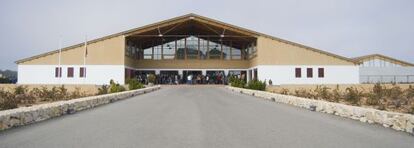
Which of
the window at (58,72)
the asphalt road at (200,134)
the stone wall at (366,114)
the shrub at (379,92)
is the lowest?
the asphalt road at (200,134)

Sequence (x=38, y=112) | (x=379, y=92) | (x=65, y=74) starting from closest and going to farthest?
1. (x=38, y=112)
2. (x=379, y=92)
3. (x=65, y=74)

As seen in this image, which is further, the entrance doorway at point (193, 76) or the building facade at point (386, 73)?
the building facade at point (386, 73)

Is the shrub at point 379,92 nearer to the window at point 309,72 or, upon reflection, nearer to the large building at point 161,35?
the large building at point 161,35

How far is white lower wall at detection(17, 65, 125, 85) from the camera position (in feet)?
153

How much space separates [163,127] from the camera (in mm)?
9469

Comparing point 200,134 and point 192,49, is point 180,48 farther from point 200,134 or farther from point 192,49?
point 200,134

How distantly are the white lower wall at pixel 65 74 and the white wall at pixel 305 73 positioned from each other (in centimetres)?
1607

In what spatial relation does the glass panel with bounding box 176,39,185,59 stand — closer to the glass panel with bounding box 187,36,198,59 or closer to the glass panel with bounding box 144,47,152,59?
the glass panel with bounding box 187,36,198,59

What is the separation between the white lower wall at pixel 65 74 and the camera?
4656 centimetres

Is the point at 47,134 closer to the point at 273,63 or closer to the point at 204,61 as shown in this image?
the point at 273,63

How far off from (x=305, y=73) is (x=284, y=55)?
3.27 m

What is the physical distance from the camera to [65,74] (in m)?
46.9

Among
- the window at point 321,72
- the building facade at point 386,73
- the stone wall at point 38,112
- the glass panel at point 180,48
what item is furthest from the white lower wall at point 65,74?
the building facade at point 386,73

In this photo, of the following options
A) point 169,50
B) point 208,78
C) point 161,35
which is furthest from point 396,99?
point 169,50
